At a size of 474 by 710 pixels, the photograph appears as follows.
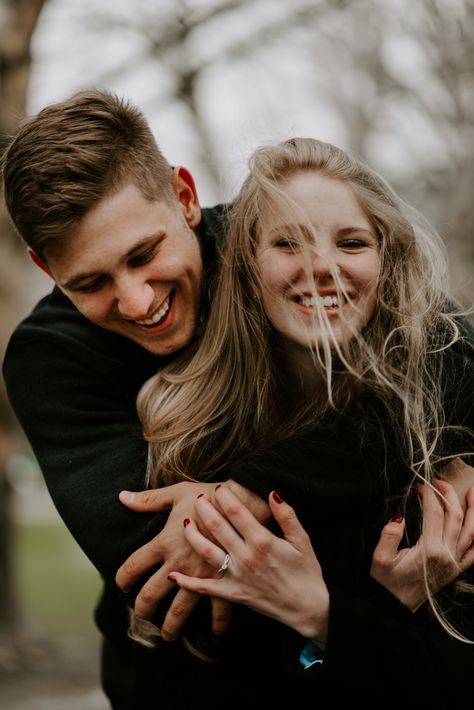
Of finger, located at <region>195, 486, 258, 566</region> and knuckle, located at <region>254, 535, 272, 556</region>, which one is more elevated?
finger, located at <region>195, 486, 258, 566</region>

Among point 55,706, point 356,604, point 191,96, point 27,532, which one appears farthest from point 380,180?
point 27,532

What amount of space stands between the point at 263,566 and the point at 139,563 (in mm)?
328

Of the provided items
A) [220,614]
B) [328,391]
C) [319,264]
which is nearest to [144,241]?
[319,264]

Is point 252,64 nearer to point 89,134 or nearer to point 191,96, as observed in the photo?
point 191,96

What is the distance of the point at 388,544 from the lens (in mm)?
2295

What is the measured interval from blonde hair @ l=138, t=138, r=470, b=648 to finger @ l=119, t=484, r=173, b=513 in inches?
3.3

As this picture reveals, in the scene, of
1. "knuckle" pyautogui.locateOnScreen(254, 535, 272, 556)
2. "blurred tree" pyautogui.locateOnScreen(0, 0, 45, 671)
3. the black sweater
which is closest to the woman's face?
the black sweater

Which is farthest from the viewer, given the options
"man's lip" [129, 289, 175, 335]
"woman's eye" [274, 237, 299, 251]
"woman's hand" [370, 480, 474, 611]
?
"man's lip" [129, 289, 175, 335]

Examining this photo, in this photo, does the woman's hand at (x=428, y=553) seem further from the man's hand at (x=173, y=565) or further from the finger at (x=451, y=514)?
the man's hand at (x=173, y=565)

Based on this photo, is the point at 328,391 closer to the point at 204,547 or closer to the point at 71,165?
the point at 204,547

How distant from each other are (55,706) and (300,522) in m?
4.46

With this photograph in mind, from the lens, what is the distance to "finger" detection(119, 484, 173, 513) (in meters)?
2.36

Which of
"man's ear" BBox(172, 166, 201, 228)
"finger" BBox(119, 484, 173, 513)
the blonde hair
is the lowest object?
→ "finger" BBox(119, 484, 173, 513)

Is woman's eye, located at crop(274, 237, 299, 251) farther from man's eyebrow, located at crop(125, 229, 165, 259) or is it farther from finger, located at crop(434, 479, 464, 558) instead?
finger, located at crop(434, 479, 464, 558)
